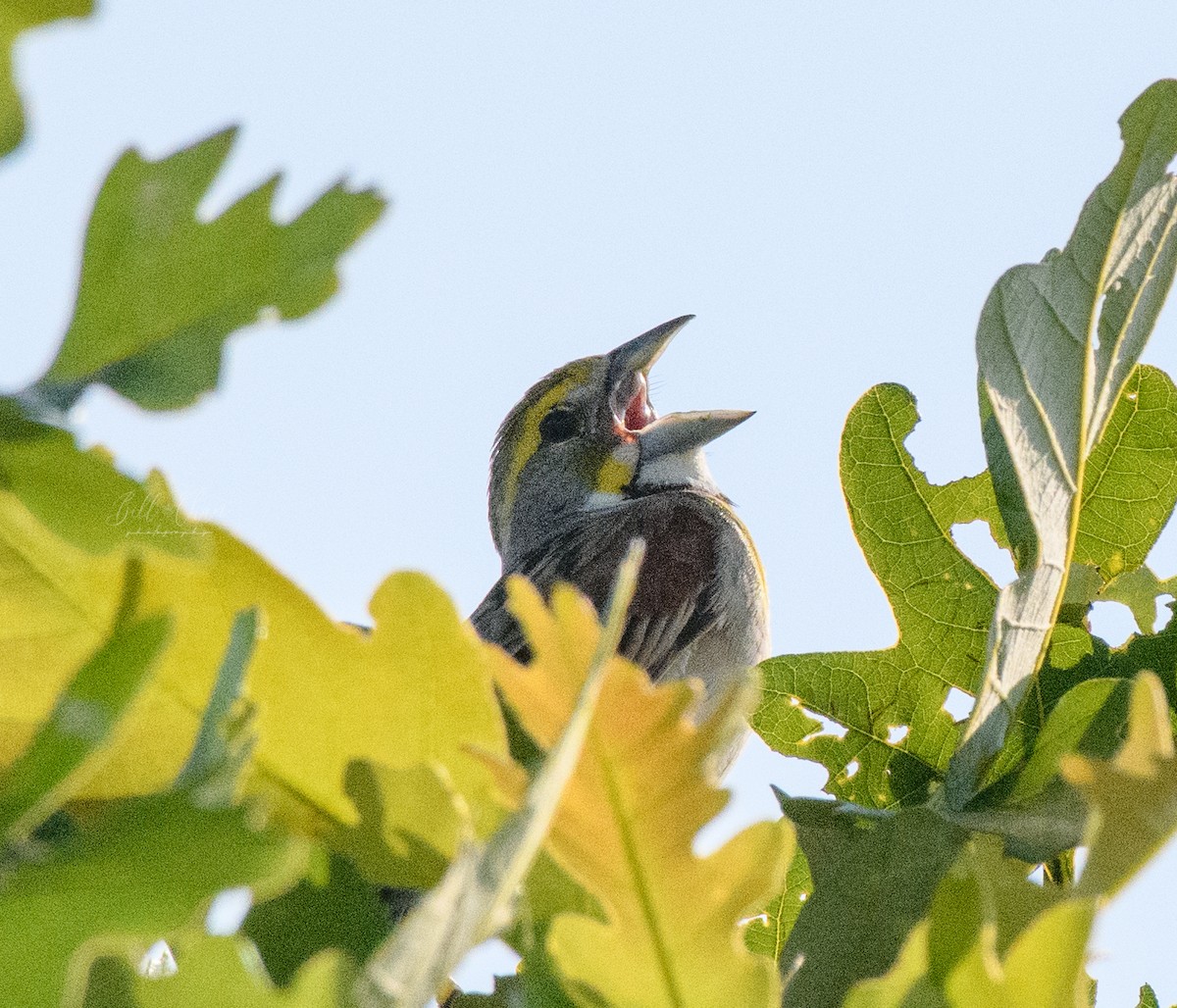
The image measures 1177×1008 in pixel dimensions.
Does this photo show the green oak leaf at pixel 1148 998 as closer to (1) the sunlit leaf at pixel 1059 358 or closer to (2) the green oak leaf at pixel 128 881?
(1) the sunlit leaf at pixel 1059 358

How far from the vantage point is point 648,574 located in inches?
201

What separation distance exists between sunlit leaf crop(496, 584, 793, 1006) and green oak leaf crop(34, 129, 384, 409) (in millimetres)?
215

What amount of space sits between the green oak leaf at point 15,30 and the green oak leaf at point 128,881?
1.01 ft

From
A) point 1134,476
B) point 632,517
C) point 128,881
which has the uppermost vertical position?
point 1134,476

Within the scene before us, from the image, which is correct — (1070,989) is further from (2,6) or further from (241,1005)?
(2,6)

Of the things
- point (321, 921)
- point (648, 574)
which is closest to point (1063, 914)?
point (321, 921)

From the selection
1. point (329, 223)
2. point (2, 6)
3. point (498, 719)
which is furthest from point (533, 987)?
point (2, 6)

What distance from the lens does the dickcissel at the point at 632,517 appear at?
4957 millimetres

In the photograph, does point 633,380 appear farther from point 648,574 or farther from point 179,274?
point 179,274

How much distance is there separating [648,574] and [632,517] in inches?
28.1

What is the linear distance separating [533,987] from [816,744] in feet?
3.84

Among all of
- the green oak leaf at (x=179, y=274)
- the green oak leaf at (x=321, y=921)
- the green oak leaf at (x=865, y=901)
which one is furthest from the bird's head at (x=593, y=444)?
the green oak leaf at (x=179, y=274)

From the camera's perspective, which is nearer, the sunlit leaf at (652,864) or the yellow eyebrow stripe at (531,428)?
the sunlit leaf at (652,864)

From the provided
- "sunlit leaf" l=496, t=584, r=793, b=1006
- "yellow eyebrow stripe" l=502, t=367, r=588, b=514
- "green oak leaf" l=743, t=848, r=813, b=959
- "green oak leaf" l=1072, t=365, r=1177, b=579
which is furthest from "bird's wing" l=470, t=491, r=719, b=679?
"sunlit leaf" l=496, t=584, r=793, b=1006
